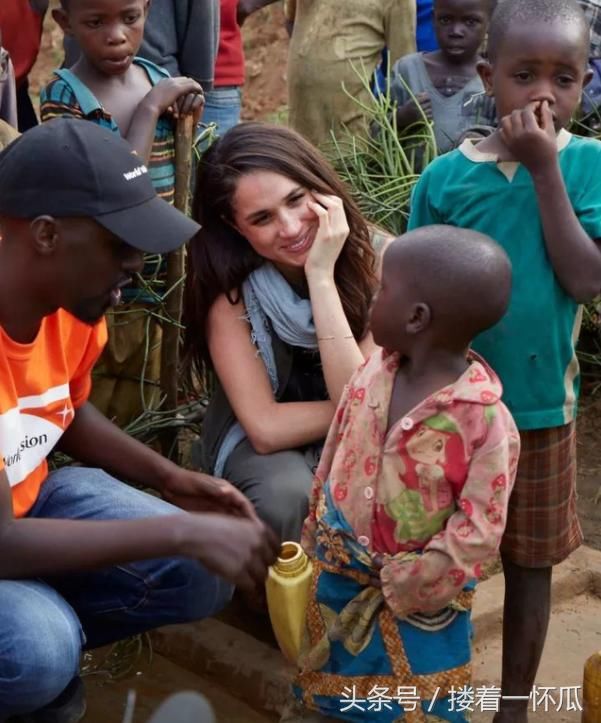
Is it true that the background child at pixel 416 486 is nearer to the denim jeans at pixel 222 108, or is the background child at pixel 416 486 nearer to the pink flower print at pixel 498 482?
the pink flower print at pixel 498 482

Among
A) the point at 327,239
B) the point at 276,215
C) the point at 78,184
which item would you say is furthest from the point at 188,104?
the point at 78,184

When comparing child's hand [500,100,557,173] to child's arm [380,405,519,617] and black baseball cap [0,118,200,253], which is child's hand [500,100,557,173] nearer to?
child's arm [380,405,519,617]

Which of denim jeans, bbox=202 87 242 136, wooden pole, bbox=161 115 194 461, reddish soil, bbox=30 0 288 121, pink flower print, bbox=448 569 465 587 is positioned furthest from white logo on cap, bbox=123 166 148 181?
reddish soil, bbox=30 0 288 121

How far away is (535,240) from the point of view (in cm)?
267

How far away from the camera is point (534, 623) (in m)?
2.80

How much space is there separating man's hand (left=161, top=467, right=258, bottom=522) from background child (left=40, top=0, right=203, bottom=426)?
95cm

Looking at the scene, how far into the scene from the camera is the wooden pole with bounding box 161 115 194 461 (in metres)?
3.60

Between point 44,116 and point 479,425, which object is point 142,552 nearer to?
point 479,425

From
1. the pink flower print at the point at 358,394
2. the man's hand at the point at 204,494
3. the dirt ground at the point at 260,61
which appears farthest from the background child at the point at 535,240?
the dirt ground at the point at 260,61

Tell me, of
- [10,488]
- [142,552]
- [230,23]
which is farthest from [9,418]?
[230,23]

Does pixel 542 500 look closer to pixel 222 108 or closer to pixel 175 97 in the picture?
pixel 175 97

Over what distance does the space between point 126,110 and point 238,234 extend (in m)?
0.68

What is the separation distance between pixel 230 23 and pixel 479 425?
362 cm

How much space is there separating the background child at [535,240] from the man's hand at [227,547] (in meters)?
0.72
